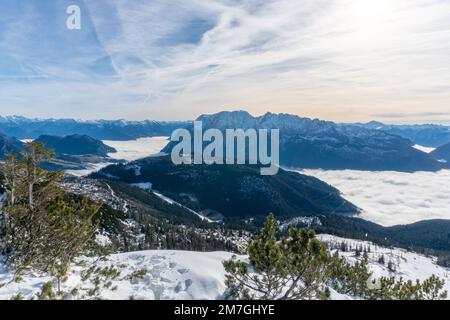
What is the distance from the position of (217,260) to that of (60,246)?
14618 millimetres

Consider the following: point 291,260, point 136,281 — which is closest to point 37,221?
point 136,281

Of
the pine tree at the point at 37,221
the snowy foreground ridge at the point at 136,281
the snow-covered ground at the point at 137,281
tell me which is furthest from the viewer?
the pine tree at the point at 37,221

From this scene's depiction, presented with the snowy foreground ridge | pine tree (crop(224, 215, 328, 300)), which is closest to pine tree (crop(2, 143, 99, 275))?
the snowy foreground ridge

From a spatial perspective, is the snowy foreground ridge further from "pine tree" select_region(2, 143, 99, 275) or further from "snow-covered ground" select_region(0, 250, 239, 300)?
"pine tree" select_region(2, 143, 99, 275)

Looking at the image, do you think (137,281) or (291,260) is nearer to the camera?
(291,260)

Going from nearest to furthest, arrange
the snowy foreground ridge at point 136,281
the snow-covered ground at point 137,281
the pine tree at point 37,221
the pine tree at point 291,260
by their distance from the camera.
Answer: the pine tree at point 291,260, the snowy foreground ridge at point 136,281, the snow-covered ground at point 137,281, the pine tree at point 37,221

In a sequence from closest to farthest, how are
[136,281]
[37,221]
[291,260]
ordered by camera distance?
[291,260] → [37,221] → [136,281]

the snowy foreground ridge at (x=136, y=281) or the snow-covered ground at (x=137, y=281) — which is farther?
the snow-covered ground at (x=137, y=281)

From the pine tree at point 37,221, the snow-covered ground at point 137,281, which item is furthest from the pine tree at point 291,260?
the pine tree at point 37,221

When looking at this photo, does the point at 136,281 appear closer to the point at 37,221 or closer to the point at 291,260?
the point at 37,221

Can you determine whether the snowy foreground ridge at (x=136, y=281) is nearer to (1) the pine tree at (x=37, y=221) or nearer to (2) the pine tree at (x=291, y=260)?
(1) the pine tree at (x=37, y=221)
